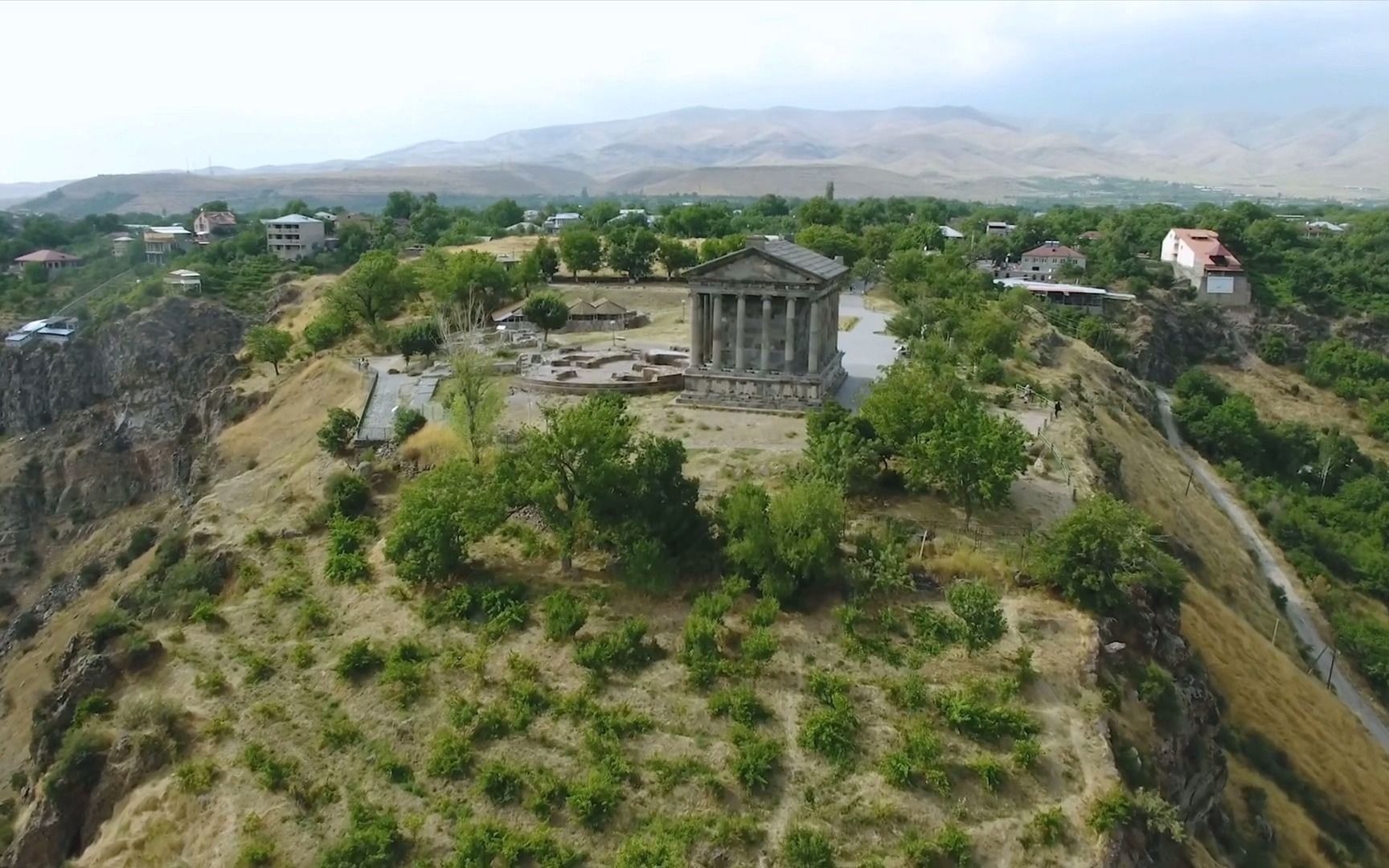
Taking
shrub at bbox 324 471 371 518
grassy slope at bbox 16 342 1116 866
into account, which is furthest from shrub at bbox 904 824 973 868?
shrub at bbox 324 471 371 518

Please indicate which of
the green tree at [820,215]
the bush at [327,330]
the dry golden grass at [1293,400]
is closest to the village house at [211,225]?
the bush at [327,330]

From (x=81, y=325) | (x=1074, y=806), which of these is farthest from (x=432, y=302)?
(x=1074, y=806)

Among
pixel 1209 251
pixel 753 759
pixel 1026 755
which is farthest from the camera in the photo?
pixel 1209 251

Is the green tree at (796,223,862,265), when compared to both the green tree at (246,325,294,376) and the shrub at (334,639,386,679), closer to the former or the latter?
the green tree at (246,325,294,376)

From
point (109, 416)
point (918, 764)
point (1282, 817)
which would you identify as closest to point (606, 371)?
point (918, 764)

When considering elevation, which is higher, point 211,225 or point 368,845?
point 211,225

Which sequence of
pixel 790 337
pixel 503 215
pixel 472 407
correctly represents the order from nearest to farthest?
pixel 472 407 → pixel 790 337 → pixel 503 215

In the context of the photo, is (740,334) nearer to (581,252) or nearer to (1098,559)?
(1098,559)
